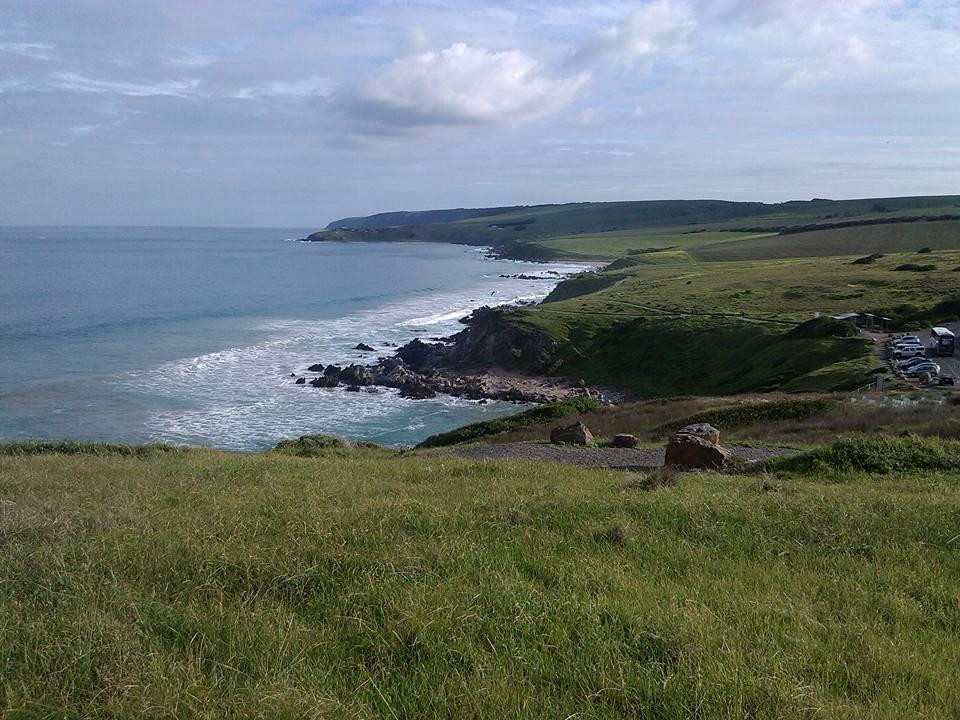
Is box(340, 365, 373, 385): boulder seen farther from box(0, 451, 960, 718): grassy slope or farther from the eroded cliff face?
box(0, 451, 960, 718): grassy slope

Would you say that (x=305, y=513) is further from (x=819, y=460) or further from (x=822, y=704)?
(x=819, y=460)

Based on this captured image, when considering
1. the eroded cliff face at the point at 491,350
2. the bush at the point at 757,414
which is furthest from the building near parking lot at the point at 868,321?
the bush at the point at 757,414

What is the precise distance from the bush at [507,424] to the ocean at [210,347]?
9382 mm

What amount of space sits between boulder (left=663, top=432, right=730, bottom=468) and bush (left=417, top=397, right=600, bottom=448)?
14887 millimetres

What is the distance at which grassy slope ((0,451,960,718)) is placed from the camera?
4258 mm

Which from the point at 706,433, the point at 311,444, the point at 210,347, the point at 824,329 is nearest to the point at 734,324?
the point at 824,329

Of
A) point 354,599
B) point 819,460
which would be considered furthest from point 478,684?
point 819,460

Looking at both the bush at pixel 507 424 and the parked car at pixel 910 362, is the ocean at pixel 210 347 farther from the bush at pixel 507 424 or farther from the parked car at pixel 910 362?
the parked car at pixel 910 362

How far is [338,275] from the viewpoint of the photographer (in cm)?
14275

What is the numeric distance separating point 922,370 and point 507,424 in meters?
20.2

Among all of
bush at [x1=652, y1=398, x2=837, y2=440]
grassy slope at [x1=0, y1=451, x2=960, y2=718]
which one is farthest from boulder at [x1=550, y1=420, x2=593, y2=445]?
grassy slope at [x1=0, y1=451, x2=960, y2=718]

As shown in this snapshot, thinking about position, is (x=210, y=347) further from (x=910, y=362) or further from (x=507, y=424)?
(x=910, y=362)

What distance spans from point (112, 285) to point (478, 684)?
11919 cm

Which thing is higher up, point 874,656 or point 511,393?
point 874,656
